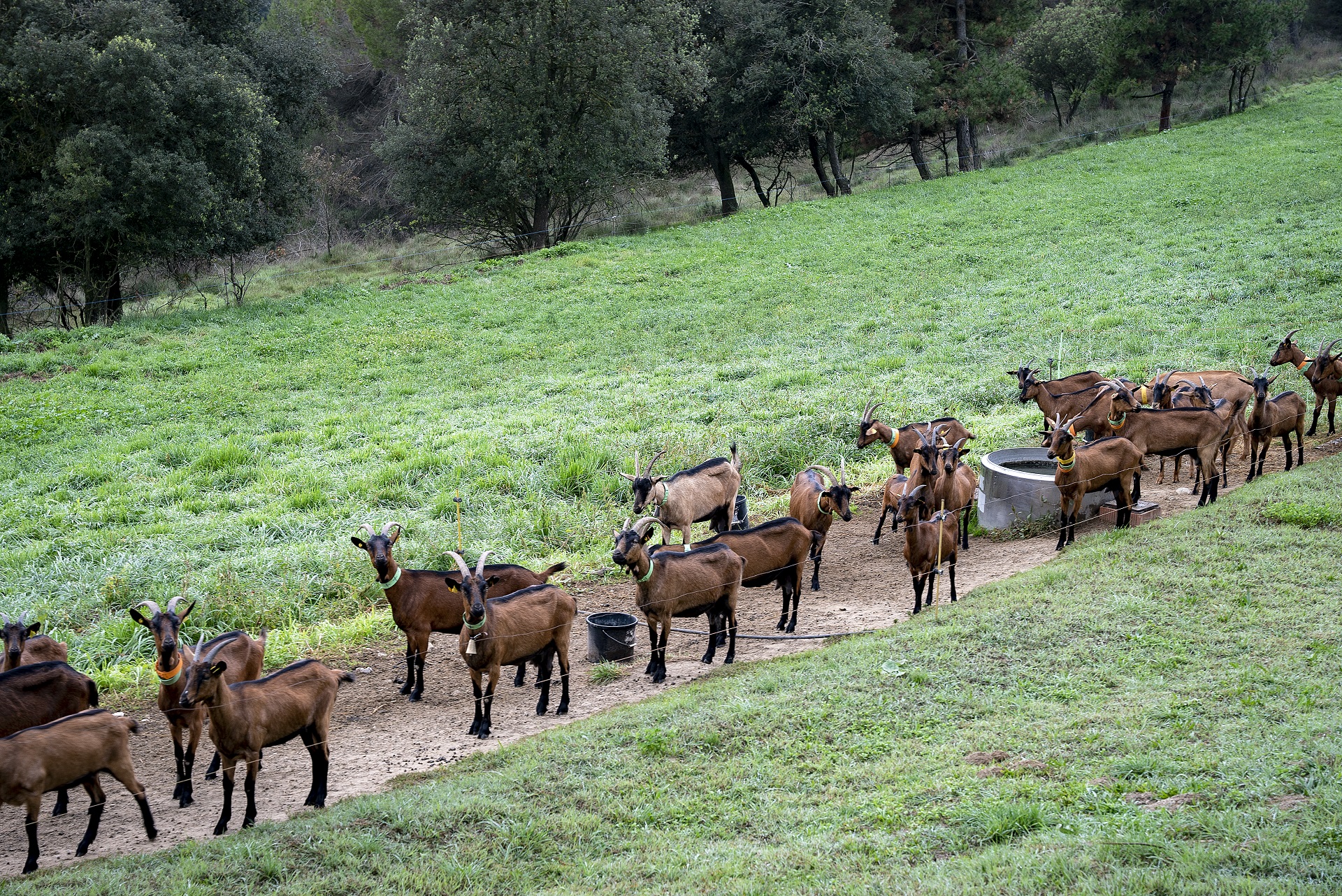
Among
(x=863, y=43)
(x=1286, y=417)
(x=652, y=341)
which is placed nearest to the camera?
(x=1286, y=417)

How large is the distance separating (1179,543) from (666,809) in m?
6.69

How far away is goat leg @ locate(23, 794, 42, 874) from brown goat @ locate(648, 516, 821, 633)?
5726 mm

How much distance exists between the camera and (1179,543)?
10.5 meters

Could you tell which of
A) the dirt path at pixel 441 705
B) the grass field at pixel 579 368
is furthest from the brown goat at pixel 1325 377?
the dirt path at pixel 441 705

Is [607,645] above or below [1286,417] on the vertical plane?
below

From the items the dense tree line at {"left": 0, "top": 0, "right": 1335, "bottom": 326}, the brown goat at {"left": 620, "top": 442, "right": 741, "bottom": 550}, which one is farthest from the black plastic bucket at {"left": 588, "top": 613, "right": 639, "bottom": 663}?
the dense tree line at {"left": 0, "top": 0, "right": 1335, "bottom": 326}

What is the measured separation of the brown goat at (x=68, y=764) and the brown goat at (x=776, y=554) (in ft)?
16.9

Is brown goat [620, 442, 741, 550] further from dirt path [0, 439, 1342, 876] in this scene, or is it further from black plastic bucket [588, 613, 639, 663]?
black plastic bucket [588, 613, 639, 663]

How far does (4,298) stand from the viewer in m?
27.3

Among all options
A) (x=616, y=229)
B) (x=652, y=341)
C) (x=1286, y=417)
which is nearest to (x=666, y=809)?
(x=1286, y=417)

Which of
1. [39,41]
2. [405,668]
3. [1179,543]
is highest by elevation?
[39,41]

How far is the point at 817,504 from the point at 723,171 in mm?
32072

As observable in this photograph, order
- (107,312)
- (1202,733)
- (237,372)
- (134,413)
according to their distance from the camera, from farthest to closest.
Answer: (107,312)
(237,372)
(134,413)
(1202,733)

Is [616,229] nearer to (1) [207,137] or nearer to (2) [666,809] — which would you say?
(1) [207,137]
